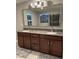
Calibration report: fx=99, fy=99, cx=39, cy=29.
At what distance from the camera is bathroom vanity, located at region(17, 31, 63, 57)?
10.7 ft

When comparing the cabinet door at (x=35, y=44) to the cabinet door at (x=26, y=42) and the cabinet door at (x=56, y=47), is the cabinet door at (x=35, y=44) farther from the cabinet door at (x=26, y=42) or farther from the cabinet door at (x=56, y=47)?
the cabinet door at (x=56, y=47)

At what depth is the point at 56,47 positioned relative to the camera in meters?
3.32

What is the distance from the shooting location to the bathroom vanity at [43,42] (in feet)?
10.7

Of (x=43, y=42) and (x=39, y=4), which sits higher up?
(x=39, y=4)

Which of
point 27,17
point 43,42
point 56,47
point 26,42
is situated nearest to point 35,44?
point 43,42

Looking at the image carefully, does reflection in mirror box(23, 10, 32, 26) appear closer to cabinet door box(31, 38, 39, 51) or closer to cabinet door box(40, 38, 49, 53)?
cabinet door box(31, 38, 39, 51)

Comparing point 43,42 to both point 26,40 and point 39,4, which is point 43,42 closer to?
point 26,40

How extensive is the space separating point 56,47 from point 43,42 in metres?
0.59

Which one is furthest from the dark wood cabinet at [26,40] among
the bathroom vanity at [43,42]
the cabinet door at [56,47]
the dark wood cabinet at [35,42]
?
the cabinet door at [56,47]

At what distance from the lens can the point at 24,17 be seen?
550cm

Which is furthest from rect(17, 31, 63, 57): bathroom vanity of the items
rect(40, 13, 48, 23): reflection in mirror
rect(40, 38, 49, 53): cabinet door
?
rect(40, 13, 48, 23): reflection in mirror
